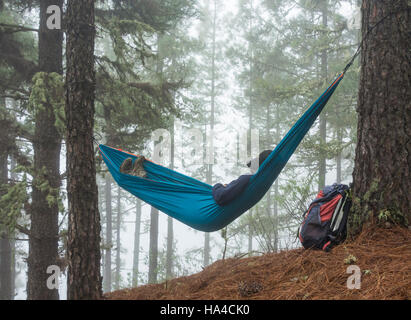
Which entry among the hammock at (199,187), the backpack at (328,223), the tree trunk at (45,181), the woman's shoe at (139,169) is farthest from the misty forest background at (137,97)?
the woman's shoe at (139,169)

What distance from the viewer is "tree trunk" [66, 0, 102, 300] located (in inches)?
90.0

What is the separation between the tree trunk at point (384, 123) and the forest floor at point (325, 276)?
16cm

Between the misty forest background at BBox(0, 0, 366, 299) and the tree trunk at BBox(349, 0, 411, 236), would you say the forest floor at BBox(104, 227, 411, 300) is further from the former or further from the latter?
the misty forest background at BBox(0, 0, 366, 299)

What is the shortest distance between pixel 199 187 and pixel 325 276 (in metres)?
1.30

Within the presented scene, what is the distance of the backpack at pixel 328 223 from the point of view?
214cm

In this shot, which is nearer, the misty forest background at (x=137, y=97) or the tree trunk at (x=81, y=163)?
the tree trunk at (x=81, y=163)

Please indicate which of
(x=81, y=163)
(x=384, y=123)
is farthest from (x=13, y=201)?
(x=384, y=123)

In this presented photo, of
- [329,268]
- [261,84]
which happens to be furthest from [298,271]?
[261,84]

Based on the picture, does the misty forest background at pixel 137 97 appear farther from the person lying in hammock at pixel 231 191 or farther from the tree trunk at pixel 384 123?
the tree trunk at pixel 384 123

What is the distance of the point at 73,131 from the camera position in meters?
2.37

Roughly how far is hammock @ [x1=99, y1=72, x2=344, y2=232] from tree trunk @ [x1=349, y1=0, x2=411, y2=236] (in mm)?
323

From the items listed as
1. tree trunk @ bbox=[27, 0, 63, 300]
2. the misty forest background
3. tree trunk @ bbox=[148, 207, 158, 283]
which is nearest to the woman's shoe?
the misty forest background
